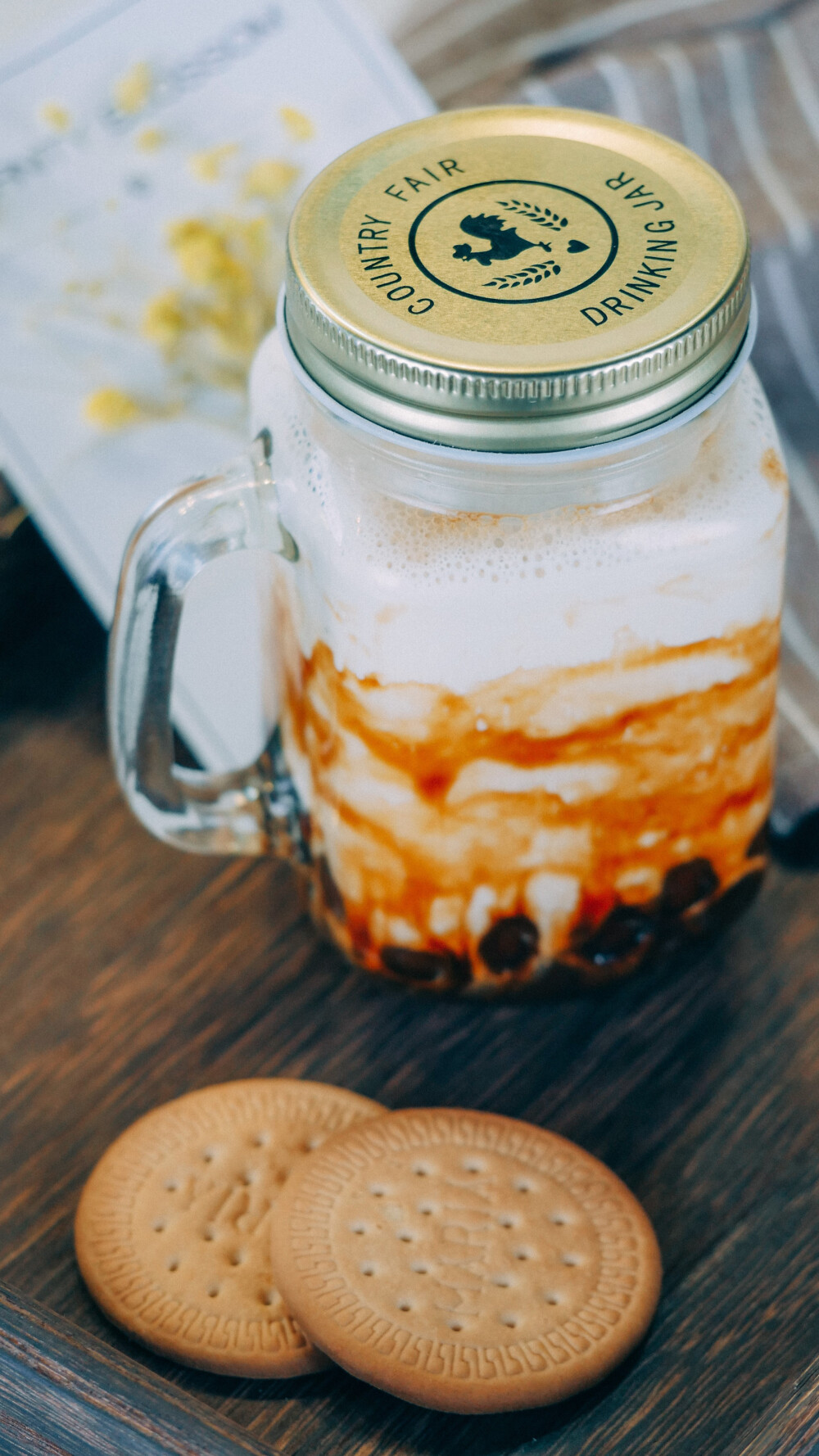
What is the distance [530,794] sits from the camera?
17.5 inches

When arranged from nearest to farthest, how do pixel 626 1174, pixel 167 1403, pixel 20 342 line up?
pixel 167 1403
pixel 626 1174
pixel 20 342

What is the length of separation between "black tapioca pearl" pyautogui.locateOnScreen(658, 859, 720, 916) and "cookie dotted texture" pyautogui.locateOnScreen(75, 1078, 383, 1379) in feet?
0.42

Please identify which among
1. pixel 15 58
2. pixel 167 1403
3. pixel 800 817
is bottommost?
pixel 800 817

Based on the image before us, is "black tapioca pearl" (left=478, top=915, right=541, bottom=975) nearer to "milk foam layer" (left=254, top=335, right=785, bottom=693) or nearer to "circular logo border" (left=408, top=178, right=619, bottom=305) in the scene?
"milk foam layer" (left=254, top=335, right=785, bottom=693)

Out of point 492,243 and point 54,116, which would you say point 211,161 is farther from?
point 492,243

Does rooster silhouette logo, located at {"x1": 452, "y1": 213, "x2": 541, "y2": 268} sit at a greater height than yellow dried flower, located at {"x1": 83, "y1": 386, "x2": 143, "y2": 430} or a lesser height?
greater

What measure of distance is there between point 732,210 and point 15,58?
376mm

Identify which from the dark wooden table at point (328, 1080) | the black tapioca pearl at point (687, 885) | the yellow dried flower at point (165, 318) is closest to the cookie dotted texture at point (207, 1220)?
the dark wooden table at point (328, 1080)

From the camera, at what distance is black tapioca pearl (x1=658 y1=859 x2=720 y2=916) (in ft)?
1.60

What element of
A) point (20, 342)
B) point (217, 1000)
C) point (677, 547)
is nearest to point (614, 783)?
point (677, 547)

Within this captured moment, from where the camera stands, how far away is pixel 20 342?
62cm

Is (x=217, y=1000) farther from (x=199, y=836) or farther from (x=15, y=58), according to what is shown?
(x=15, y=58)

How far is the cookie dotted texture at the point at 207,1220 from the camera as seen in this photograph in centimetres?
40

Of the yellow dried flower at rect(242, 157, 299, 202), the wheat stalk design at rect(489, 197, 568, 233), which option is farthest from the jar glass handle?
the yellow dried flower at rect(242, 157, 299, 202)
